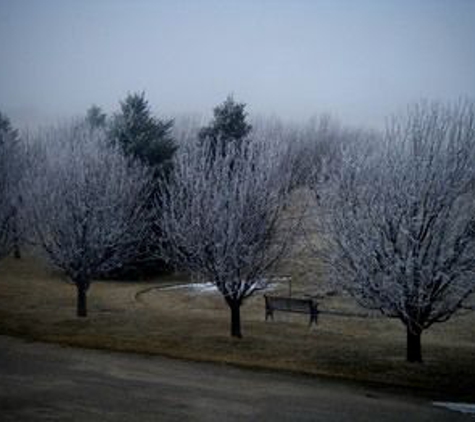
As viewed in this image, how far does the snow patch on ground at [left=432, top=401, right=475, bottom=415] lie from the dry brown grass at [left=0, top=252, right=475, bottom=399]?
2.08 feet

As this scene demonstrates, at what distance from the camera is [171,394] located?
1056 centimetres

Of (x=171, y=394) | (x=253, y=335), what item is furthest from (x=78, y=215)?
(x=171, y=394)

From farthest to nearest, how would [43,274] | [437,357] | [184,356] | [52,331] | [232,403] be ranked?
[43,274], [52,331], [437,357], [184,356], [232,403]

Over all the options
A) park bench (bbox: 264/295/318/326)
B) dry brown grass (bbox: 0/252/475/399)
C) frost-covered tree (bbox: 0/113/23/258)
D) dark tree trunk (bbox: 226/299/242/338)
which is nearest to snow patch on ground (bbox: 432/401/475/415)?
dry brown grass (bbox: 0/252/475/399)

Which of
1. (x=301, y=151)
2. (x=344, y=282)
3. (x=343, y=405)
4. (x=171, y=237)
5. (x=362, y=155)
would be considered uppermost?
(x=301, y=151)

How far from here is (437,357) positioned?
49.5 feet

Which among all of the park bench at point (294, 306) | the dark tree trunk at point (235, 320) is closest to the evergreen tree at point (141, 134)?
the park bench at point (294, 306)

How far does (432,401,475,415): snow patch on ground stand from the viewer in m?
10.8

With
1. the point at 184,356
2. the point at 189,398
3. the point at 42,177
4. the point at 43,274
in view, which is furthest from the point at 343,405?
the point at 43,274

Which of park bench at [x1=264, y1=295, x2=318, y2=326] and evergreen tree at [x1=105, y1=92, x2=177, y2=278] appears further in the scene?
evergreen tree at [x1=105, y1=92, x2=177, y2=278]

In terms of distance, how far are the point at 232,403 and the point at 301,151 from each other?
149 ft

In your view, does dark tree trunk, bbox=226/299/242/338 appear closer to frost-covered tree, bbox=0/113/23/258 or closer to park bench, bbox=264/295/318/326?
park bench, bbox=264/295/318/326

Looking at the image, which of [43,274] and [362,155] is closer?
[362,155]

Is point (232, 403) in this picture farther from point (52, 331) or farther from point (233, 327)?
point (52, 331)
